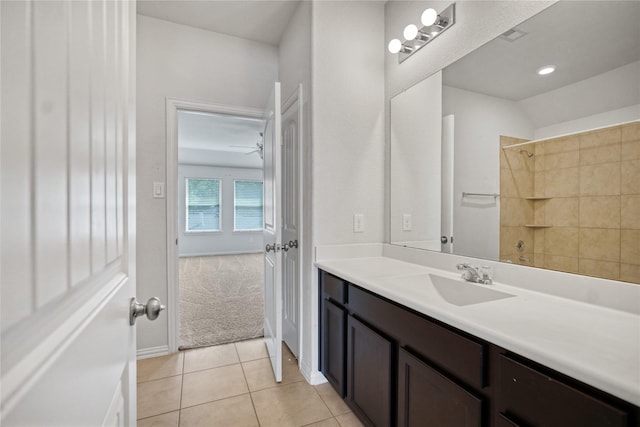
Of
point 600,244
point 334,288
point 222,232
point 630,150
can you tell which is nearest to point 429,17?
point 630,150

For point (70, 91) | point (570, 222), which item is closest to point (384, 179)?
point (570, 222)

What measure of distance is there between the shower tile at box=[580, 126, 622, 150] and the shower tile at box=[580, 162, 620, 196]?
3.2 inches

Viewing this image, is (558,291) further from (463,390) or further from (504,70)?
(504,70)

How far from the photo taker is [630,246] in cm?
100

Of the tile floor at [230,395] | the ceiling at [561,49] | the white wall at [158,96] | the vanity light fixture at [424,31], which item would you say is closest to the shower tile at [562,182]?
the ceiling at [561,49]

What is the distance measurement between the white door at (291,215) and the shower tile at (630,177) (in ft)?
5.49

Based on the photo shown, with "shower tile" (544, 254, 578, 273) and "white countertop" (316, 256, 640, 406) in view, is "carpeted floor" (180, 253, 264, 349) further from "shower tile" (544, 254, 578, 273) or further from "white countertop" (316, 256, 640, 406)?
"shower tile" (544, 254, 578, 273)

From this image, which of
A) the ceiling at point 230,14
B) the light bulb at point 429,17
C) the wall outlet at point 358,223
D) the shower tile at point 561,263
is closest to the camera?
the shower tile at point 561,263

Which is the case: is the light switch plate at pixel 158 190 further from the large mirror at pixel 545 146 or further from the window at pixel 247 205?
the window at pixel 247 205

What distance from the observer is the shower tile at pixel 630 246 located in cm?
98

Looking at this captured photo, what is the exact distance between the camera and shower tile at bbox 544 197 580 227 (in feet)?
3.74

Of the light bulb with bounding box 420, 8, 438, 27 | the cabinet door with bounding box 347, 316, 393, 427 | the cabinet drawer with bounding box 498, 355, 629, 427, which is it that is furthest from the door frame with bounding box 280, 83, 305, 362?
the cabinet drawer with bounding box 498, 355, 629, 427

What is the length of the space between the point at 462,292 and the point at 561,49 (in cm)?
110

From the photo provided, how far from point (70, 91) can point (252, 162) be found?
24.5 ft
